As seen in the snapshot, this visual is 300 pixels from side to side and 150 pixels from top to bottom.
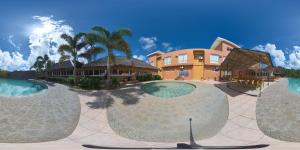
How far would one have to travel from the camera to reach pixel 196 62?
37.3 meters

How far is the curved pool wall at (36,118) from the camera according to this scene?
9.14m

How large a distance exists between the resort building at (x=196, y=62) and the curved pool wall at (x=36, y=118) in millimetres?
26957

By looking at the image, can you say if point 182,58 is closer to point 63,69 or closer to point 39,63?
point 63,69

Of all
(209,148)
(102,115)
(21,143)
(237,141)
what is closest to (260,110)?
(237,141)

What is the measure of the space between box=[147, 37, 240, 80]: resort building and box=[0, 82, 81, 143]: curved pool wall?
26957mm

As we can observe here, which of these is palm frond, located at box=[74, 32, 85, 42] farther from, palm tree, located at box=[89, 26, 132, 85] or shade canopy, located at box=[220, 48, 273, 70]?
shade canopy, located at box=[220, 48, 273, 70]

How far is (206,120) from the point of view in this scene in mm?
11883

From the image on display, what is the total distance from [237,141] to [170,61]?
3201 centimetres

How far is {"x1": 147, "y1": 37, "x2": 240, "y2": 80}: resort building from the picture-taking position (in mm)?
37250

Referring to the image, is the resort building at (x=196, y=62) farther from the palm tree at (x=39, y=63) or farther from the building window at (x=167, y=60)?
the palm tree at (x=39, y=63)

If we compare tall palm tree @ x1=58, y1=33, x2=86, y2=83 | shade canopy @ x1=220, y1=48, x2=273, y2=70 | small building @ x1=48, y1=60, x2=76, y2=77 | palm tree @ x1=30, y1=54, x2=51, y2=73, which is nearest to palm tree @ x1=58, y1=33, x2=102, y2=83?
tall palm tree @ x1=58, y1=33, x2=86, y2=83

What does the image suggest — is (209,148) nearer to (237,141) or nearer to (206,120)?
(237,141)

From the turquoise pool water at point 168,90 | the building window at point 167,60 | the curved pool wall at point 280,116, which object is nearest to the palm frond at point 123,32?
the turquoise pool water at point 168,90

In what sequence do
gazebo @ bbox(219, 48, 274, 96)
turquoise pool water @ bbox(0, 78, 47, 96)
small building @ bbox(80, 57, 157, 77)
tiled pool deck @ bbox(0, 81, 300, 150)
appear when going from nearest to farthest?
tiled pool deck @ bbox(0, 81, 300, 150), gazebo @ bbox(219, 48, 274, 96), turquoise pool water @ bbox(0, 78, 47, 96), small building @ bbox(80, 57, 157, 77)
